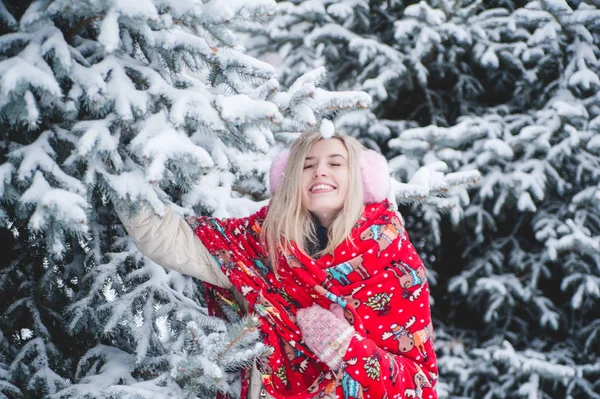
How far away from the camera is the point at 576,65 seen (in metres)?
4.00

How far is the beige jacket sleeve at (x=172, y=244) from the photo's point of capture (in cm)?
180

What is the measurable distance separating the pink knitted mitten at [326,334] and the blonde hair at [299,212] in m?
0.27

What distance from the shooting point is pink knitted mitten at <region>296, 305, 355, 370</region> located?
176 centimetres

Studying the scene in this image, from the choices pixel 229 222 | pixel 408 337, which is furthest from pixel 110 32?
pixel 408 337

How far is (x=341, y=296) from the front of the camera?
197cm

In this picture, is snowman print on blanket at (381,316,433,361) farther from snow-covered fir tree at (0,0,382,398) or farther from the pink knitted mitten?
snow-covered fir tree at (0,0,382,398)

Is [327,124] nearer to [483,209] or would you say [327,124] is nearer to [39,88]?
[39,88]

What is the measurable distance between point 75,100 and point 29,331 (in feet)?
3.67

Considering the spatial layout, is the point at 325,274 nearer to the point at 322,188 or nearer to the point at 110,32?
the point at 322,188

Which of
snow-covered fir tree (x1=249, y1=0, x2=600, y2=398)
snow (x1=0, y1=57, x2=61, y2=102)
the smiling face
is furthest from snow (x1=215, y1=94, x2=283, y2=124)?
snow-covered fir tree (x1=249, y1=0, x2=600, y2=398)

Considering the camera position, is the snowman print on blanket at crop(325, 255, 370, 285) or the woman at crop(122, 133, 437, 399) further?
the snowman print on blanket at crop(325, 255, 370, 285)

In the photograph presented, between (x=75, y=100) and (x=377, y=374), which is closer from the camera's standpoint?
(x=75, y=100)

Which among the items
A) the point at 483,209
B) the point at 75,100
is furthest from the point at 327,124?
the point at 483,209

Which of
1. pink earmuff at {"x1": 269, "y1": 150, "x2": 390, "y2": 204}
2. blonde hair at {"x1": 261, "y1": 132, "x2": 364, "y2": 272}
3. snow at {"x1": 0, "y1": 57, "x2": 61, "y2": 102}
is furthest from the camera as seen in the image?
pink earmuff at {"x1": 269, "y1": 150, "x2": 390, "y2": 204}
